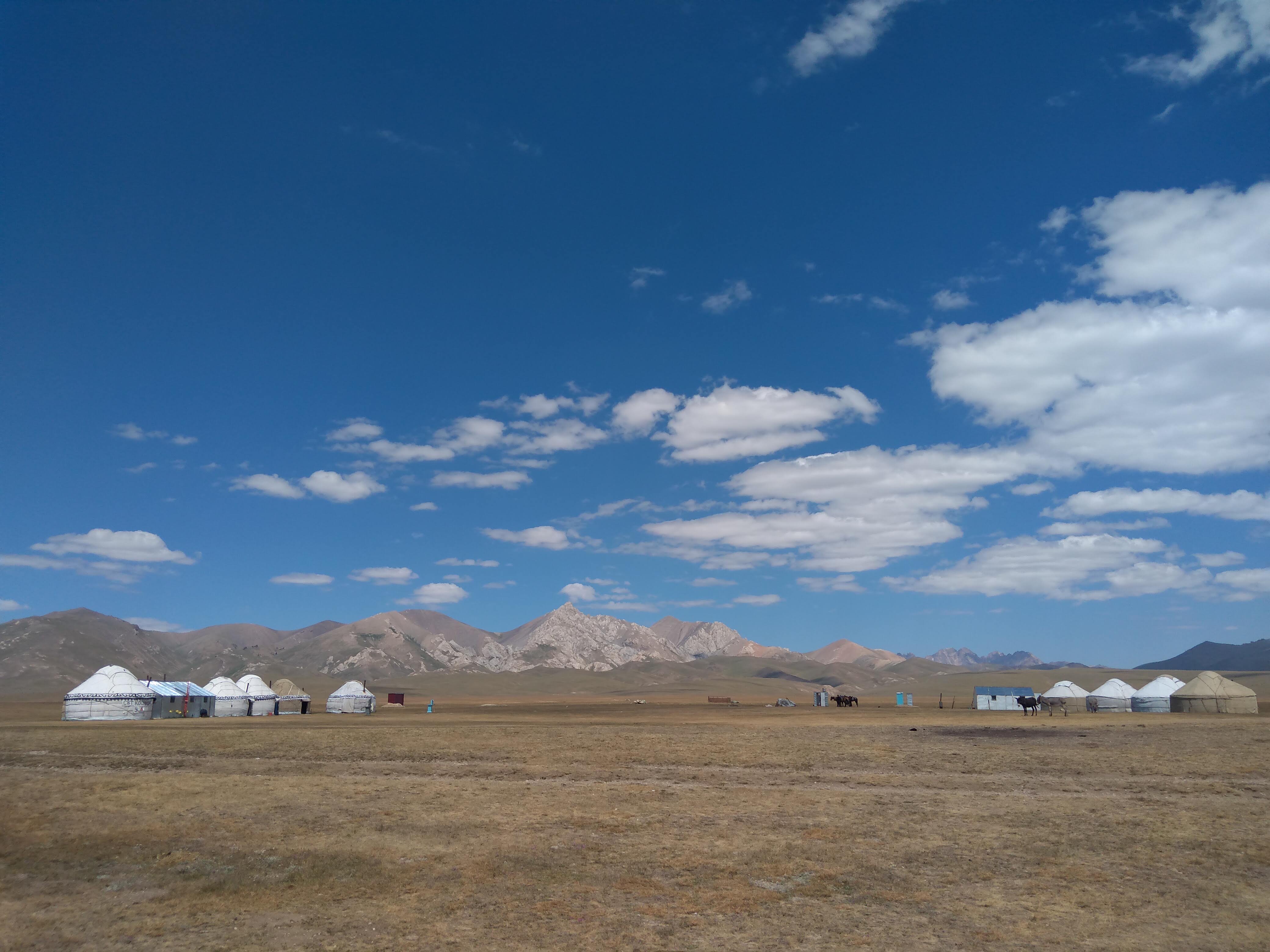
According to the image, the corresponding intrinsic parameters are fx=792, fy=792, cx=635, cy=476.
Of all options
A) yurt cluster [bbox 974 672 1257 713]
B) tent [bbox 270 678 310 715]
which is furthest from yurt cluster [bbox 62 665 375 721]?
yurt cluster [bbox 974 672 1257 713]

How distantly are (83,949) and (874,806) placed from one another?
21.3 m

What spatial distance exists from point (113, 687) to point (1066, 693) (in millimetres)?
117875

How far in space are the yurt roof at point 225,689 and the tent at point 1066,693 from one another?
103 meters

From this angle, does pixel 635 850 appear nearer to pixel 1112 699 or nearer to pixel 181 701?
pixel 181 701

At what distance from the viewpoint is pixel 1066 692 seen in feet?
357

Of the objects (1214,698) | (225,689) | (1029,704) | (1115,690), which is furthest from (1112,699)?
(225,689)

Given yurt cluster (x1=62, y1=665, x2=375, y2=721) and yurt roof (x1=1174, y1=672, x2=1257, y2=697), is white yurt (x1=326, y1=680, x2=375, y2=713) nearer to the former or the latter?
yurt cluster (x1=62, y1=665, x2=375, y2=721)

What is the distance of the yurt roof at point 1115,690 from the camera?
102m

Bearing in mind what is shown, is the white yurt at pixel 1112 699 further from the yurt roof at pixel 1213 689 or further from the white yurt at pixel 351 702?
the white yurt at pixel 351 702

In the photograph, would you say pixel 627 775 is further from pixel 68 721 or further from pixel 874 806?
pixel 68 721

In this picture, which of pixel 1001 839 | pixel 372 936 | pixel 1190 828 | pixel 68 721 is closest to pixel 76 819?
pixel 372 936

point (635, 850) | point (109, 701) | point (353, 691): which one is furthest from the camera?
point (353, 691)

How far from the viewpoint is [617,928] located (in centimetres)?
1405

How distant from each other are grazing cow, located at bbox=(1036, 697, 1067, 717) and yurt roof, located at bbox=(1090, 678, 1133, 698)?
3.90 m
